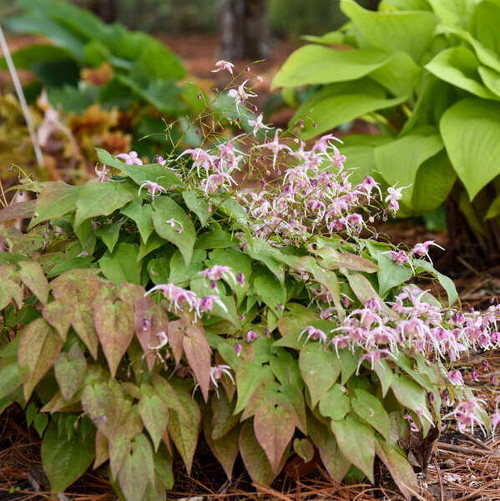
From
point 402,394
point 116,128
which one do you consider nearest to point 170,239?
point 402,394

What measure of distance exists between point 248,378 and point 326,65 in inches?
60.4

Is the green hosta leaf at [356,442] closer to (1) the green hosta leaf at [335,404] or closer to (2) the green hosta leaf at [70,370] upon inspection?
(1) the green hosta leaf at [335,404]

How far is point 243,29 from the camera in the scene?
6.53 meters

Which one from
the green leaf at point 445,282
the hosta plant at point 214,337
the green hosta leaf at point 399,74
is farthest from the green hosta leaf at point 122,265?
the green hosta leaf at point 399,74

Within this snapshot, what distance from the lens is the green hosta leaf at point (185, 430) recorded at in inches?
48.6

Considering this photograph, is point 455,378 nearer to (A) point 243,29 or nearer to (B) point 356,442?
(B) point 356,442

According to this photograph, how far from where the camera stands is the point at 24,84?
5.02 metres

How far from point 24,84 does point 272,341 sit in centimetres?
425

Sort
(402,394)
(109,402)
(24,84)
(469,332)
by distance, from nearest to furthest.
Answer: (109,402) < (402,394) < (469,332) < (24,84)

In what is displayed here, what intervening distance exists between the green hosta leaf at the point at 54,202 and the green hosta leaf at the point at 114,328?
0.75 feet

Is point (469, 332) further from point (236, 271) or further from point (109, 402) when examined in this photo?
point (109, 402)

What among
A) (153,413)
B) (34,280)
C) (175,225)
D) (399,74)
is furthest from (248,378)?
(399,74)

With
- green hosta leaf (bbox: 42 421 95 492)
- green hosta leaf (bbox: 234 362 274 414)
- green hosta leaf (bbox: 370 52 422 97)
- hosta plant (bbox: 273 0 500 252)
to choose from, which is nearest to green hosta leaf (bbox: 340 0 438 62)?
hosta plant (bbox: 273 0 500 252)

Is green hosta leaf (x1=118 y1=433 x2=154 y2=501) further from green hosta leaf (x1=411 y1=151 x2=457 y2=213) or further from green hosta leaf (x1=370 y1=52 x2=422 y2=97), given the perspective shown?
green hosta leaf (x1=370 y1=52 x2=422 y2=97)
